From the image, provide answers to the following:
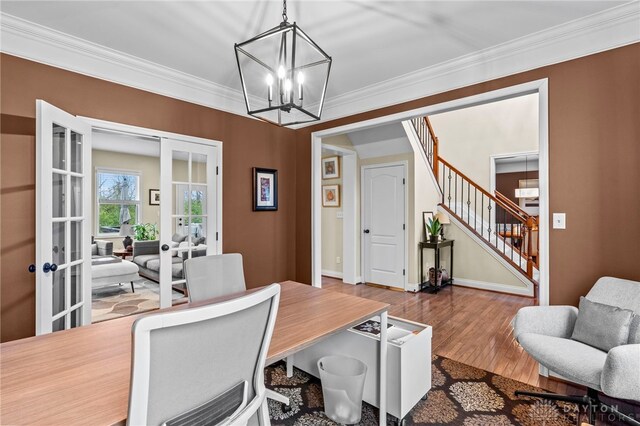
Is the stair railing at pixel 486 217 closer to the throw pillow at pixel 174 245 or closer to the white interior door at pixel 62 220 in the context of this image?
the throw pillow at pixel 174 245

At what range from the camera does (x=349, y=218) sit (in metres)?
5.44

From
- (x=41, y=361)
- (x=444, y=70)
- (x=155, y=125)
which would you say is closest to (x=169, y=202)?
(x=155, y=125)

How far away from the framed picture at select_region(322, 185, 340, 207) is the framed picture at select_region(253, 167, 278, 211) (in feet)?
5.94

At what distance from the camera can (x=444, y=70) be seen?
293 centimetres

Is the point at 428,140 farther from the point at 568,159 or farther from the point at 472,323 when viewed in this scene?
the point at 568,159

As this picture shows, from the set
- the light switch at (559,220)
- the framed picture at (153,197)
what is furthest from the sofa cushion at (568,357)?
the framed picture at (153,197)

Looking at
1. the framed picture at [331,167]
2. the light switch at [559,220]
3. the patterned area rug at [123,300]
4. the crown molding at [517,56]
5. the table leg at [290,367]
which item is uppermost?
the crown molding at [517,56]

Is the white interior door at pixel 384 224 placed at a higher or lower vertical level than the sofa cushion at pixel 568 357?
higher

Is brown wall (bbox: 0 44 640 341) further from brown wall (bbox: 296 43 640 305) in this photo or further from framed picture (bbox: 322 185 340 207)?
framed picture (bbox: 322 185 340 207)

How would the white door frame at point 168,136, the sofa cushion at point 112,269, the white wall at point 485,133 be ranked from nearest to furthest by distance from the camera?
the white door frame at point 168,136
the sofa cushion at point 112,269
the white wall at point 485,133

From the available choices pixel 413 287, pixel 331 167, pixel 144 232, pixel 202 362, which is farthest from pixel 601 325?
pixel 144 232

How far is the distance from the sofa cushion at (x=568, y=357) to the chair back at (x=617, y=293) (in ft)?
1.10

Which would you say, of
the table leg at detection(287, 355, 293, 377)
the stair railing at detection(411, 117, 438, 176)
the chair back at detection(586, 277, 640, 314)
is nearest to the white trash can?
the table leg at detection(287, 355, 293, 377)

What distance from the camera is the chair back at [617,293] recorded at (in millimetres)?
1920
